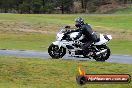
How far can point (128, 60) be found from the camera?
20.1 m

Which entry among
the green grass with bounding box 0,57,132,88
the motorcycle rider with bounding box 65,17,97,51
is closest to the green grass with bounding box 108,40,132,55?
the motorcycle rider with bounding box 65,17,97,51

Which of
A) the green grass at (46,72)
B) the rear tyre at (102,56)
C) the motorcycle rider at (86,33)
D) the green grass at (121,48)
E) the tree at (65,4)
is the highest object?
the motorcycle rider at (86,33)

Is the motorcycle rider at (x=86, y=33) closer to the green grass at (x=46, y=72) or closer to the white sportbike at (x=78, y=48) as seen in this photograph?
the white sportbike at (x=78, y=48)

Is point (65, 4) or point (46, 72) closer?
point (46, 72)

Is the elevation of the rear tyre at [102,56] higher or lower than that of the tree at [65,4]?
higher

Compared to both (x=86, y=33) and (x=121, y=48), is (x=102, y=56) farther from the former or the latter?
(x=121, y=48)

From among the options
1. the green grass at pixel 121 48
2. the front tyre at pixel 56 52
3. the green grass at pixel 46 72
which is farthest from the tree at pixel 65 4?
the green grass at pixel 46 72

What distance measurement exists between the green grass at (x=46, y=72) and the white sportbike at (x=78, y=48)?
2227 millimetres

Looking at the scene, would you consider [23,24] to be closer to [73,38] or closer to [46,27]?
[46,27]

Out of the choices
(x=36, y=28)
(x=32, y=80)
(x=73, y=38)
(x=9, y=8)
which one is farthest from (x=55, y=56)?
(x=9, y=8)

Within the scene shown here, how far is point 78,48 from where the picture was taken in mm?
19625

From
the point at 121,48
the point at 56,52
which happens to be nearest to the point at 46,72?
the point at 56,52

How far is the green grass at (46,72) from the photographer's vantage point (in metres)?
13.5

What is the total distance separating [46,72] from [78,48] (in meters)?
4.81
